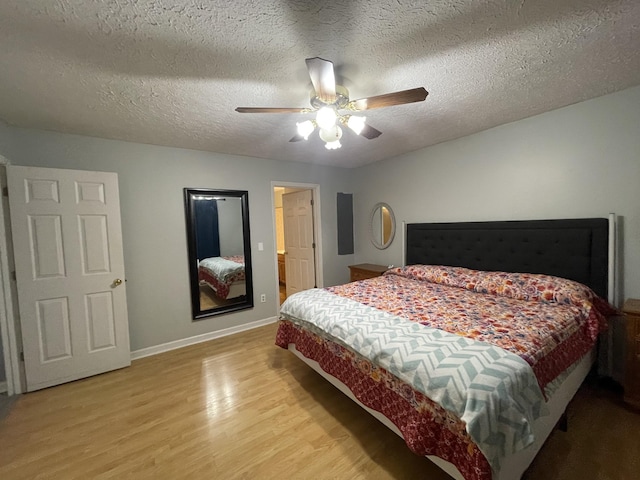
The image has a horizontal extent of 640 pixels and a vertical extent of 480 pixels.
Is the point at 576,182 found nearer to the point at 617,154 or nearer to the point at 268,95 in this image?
the point at 617,154

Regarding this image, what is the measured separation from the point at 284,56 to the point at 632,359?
3.17m

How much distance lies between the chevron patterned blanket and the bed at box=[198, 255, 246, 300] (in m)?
2.19

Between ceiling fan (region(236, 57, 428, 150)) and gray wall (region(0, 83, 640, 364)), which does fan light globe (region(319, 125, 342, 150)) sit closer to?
ceiling fan (region(236, 57, 428, 150))

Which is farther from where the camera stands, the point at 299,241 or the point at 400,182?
the point at 299,241

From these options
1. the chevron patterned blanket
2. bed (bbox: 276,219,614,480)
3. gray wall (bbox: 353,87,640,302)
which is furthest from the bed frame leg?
gray wall (bbox: 353,87,640,302)

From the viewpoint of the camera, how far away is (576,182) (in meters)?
2.28

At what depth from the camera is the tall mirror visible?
3174mm

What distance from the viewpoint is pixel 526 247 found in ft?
8.22

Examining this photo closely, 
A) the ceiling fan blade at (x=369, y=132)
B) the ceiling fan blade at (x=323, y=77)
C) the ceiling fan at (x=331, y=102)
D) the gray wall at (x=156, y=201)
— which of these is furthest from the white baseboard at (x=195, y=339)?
the ceiling fan blade at (x=323, y=77)

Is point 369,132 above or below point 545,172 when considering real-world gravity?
above

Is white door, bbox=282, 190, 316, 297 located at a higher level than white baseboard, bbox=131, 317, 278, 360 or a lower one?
higher

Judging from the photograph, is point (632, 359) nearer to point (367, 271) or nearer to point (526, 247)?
point (526, 247)

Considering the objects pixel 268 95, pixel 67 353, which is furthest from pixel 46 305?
pixel 268 95

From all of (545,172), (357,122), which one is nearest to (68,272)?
(357,122)
